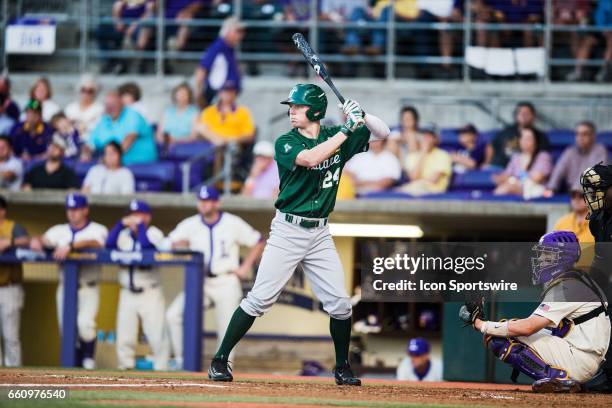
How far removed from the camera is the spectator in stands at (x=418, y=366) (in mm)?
10562

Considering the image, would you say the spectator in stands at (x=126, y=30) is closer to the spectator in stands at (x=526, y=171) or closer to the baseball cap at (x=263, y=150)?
the baseball cap at (x=263, y=150)

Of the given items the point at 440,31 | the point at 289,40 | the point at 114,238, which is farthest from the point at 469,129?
the point at 114,238

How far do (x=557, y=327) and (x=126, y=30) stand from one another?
938cm

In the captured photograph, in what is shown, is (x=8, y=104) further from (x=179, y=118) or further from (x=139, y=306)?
(x=139, y=306)

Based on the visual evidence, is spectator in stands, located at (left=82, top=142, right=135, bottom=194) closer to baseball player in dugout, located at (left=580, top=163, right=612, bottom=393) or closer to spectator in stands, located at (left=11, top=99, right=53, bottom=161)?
spectator in stands, located at (left=11, top=99, right=53, bottom=161)

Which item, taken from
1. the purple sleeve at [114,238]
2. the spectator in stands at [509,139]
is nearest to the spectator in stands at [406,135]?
the spectator in stands at [509,139]

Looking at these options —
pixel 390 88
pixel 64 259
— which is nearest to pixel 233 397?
pixel 64 259

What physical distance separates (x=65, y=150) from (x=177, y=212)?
162 cm

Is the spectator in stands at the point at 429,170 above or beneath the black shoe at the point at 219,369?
above

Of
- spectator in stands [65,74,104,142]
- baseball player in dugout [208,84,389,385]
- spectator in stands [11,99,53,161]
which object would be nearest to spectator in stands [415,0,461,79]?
spectator in stands [65,74,104,142]

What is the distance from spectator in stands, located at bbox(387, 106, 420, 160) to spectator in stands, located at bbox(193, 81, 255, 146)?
1.56 m

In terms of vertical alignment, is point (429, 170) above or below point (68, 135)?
below

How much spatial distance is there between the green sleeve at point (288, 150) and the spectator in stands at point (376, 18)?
25.9ft

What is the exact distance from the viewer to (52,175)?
12.7m
